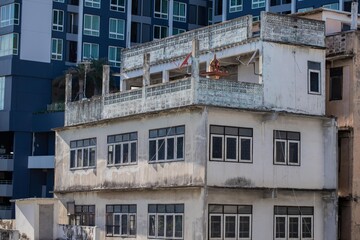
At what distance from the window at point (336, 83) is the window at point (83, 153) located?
10.6 m

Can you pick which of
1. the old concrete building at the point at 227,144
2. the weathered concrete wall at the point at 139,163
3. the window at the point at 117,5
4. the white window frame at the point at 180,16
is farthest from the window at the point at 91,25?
the old concrete building at the point at 227,144

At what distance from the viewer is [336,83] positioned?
3306 centimetres

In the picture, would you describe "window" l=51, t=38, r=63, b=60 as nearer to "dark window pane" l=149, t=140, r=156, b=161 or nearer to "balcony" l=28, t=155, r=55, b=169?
"balcony" l=28, t=155, r=55, b=169

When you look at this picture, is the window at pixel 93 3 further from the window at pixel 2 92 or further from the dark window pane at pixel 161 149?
the dark window pane at pixel 161 149

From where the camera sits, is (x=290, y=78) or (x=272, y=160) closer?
(x=272, y=160)

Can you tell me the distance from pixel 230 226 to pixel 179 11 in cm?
4326

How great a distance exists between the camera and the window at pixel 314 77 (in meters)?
32.0

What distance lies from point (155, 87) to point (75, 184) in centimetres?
779

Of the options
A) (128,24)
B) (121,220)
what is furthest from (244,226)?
(128,24)

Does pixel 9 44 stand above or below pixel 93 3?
below

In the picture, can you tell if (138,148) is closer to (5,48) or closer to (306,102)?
(306,102)

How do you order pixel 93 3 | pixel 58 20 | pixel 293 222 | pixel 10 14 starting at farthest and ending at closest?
pixel 93 3 < pixel 58 20 < pixel 10 14 < pixel 293 222

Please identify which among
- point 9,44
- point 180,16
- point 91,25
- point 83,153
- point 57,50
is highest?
point 180,16

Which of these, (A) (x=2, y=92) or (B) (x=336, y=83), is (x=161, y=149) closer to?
(B) (x=336, y=83)
